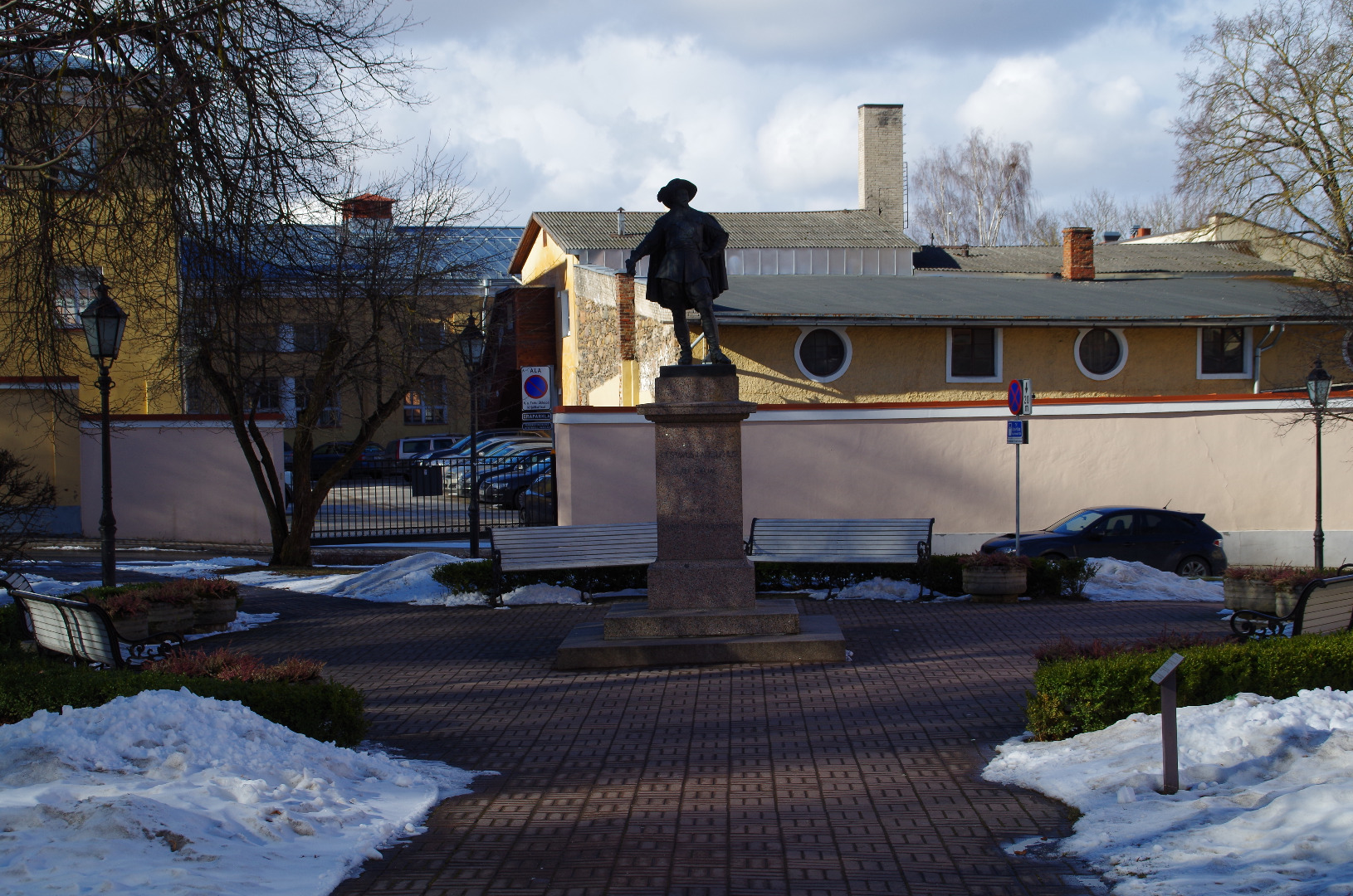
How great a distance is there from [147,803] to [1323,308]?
24.4m

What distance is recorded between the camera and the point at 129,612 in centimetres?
1038

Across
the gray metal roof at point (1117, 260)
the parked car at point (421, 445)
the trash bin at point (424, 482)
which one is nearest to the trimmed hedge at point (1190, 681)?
the trash bin at point (424, 482)

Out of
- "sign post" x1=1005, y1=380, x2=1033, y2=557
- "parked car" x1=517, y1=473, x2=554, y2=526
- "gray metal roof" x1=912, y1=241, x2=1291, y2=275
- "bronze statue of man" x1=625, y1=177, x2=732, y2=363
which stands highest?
"gray metal roof" x1=912, y1=241, x2=1291, y2=275

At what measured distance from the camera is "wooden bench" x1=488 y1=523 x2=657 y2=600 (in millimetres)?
13117

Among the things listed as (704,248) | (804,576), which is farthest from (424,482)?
(704,248)

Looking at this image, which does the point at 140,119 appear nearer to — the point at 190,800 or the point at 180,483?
the point at 190,800

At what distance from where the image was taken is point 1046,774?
599cm

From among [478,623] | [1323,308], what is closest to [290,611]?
[478,623]

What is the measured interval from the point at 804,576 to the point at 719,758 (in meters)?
7.24

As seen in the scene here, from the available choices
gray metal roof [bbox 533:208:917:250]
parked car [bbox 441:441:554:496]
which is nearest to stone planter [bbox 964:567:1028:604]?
parked car [bbox 441:441:554:496]

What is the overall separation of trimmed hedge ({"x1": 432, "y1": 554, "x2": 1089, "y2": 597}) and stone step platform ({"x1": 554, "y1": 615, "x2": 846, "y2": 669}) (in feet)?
13.2

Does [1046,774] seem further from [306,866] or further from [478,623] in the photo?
[478,623]

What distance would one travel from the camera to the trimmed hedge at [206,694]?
632cm

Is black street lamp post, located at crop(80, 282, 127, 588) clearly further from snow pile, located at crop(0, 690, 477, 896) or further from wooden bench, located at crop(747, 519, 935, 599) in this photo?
wooden bench, located at crop(747, 519, 935, 599)
